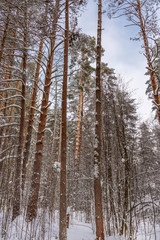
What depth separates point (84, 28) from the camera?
7.61 m

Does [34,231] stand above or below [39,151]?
below

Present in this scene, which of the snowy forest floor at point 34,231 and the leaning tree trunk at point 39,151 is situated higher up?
the leaning tree trunk at point 39,151

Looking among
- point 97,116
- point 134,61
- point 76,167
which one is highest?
point 134,61

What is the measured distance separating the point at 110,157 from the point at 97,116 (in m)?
2.05

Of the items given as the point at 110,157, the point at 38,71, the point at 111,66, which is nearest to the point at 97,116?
the point at 110,157

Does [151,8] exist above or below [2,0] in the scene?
above

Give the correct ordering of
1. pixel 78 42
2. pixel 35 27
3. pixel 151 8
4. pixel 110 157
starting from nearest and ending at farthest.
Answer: pixel 110 157
pixel 35 27
pixel 151 8
pixel 78 42

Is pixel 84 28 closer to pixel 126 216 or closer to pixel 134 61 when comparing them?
pixel 134 61

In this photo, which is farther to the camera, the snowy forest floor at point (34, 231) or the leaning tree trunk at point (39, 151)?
the leaning tree trunk at point (39, 151)

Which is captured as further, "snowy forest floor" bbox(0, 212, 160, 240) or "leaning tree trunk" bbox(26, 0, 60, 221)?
"leaning tree trunk" bbox(26, 0, 60, 221)

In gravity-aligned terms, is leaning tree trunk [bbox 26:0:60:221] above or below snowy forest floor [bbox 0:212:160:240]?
above

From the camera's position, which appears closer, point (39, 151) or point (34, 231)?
point (34, 231)

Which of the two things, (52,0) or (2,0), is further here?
(52,0)

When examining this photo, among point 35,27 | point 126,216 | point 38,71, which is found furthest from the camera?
point 38,71
